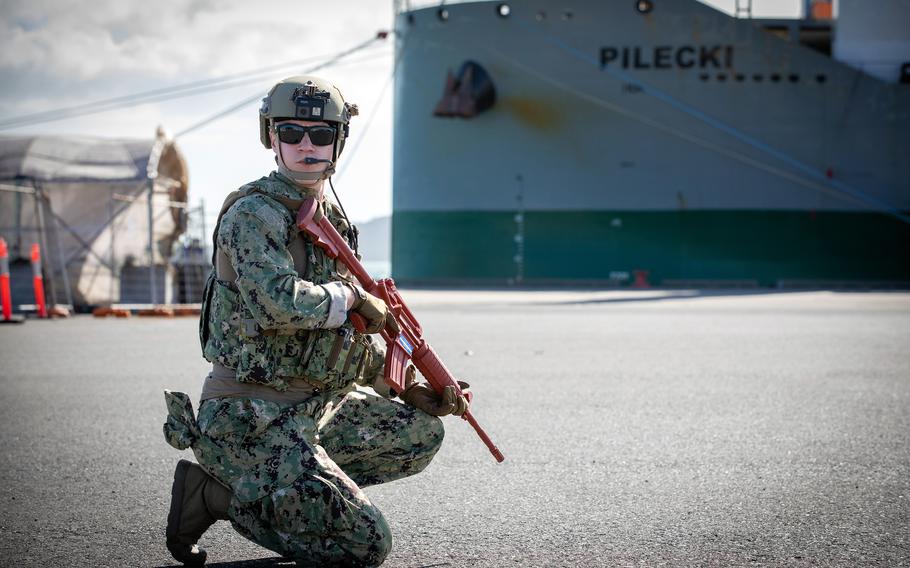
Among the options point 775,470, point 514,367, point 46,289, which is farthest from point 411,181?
point 775,470

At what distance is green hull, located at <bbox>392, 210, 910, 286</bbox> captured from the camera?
27.7 meters

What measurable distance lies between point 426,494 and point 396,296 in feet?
4.54

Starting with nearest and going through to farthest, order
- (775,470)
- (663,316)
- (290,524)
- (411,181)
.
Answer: (290,524) < (775,470) < (663,316) < (411,181)

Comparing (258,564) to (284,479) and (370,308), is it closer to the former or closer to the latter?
(284,479)

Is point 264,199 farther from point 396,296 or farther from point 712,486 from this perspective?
point 712,486

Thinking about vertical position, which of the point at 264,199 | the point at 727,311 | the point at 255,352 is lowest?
the point at 727,311

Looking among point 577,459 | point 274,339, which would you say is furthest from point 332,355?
point 577,459

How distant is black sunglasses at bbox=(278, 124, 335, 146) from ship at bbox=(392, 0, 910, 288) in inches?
972

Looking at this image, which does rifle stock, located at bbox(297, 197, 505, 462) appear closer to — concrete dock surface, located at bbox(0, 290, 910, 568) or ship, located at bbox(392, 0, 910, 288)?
concrete dock surface, located at bbox(0, 290, 910, 568)

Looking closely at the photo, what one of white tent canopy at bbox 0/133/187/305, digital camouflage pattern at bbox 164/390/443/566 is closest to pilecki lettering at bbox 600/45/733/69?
white tent canopy at bbox 0/133/187/305

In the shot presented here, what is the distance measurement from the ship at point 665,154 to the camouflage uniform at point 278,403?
2475 cm

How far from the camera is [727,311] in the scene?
→ 54.3ft

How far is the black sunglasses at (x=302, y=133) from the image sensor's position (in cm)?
328

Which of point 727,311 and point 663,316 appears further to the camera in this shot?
point 727,311
